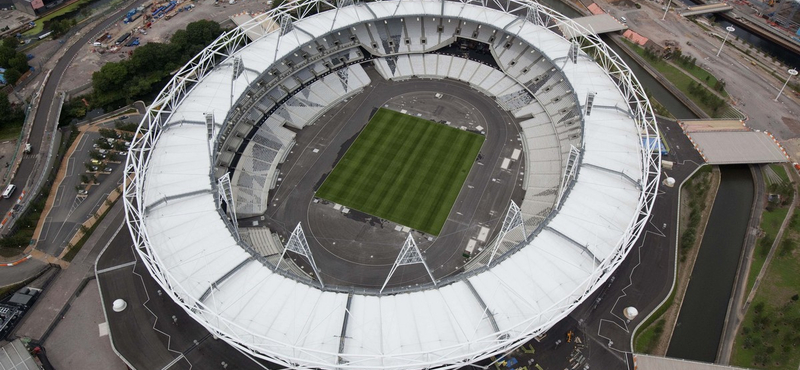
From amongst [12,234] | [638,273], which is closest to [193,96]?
[12,234]

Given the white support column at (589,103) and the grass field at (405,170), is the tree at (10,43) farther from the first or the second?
the white support column at (589,103)

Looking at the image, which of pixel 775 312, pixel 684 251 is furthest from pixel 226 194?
pixel 775 312

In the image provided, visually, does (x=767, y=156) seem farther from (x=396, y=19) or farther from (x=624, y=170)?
(x=396, y=19)

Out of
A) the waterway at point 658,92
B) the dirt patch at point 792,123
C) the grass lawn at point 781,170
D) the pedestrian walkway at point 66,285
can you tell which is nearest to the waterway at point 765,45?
the dirt patch at point 792,123

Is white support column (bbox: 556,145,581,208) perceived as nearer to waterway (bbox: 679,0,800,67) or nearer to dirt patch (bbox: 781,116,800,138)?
dirt patch (bbox: 781,116,800,138)

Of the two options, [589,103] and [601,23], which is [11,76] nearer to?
[589,103]

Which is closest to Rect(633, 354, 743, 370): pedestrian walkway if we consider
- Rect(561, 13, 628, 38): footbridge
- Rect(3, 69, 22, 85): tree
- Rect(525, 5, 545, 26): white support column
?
Rect(525, 5, 545, 26): white support column
